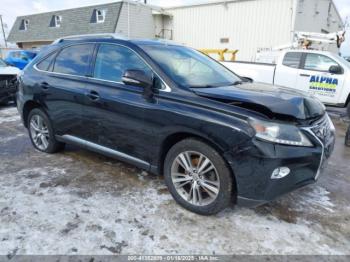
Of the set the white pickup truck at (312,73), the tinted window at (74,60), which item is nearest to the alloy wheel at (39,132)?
the tinted window at (74,60)

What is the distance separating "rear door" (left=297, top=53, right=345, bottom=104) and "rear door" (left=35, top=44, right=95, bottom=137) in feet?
21.5

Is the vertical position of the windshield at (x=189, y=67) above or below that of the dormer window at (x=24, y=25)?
below

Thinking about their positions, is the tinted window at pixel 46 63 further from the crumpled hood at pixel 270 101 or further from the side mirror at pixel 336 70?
the side mirror at pixel 336 70

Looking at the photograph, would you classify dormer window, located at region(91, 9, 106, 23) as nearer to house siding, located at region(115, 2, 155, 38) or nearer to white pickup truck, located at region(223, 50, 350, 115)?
house siding, located at region(115, 2, 155, 38)

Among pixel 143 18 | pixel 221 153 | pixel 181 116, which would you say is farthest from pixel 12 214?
pixel 143 18

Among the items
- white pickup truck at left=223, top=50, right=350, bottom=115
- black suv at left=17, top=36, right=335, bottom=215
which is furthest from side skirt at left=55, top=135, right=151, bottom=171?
white pickup truck at left=223, top=50, right=350, bottom=115

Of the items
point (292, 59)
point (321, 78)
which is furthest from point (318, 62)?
point (292, 59)

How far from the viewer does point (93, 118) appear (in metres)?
3.55

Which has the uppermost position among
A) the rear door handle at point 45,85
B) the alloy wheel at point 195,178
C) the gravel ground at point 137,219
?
the rear door handle at point 45,85

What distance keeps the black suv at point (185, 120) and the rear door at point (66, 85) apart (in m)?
0.01

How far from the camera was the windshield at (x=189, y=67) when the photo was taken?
3.11 m

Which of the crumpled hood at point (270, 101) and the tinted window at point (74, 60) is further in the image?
the tinted window at point (74, 60)

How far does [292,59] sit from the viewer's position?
8453mm

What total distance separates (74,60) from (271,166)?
2900 millimetres
